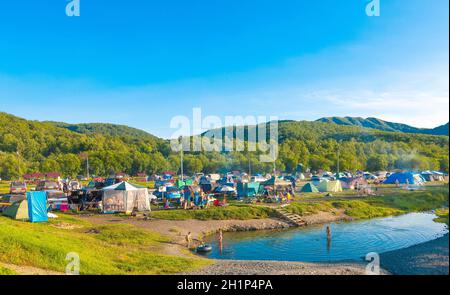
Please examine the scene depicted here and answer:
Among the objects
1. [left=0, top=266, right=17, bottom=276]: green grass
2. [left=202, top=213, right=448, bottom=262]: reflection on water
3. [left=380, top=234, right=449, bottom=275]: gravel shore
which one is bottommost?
[left=202, top=213, right=448, bottom=262]: reflection on water

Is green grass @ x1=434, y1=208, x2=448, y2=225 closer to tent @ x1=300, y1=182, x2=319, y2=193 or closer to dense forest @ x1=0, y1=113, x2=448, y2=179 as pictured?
tent @ x1=300, y1=182, x2=319, y2=193

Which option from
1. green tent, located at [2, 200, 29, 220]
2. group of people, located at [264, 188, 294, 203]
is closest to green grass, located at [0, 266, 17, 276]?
green tent, located at [2, 200, 29, 220]

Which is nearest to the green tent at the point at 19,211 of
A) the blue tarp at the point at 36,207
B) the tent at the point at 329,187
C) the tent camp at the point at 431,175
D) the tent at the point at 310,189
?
the blue tarp at the point at 36,207

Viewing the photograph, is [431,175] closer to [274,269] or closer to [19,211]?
[274,269]

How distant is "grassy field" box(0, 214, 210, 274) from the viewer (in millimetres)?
14703

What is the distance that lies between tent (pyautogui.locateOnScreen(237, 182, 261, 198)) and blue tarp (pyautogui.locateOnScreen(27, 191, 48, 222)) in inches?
926

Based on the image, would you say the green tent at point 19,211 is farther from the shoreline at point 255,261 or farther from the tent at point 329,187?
the tent at point 329,187

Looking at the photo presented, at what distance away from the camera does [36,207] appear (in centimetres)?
2612

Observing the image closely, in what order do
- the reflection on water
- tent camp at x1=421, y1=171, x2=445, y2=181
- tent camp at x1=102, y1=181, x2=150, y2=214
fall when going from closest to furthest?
the reflection on water, tent camp at x1=102, y1=181, x2=150, y2=214, tent camp at x1=421, y1=171, x2=445, y2=181

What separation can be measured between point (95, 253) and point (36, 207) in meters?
12.3

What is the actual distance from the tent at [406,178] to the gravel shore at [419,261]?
131 ft

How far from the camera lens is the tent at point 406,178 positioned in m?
56.3

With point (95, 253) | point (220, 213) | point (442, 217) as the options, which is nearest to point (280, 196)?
point (220, 213)
